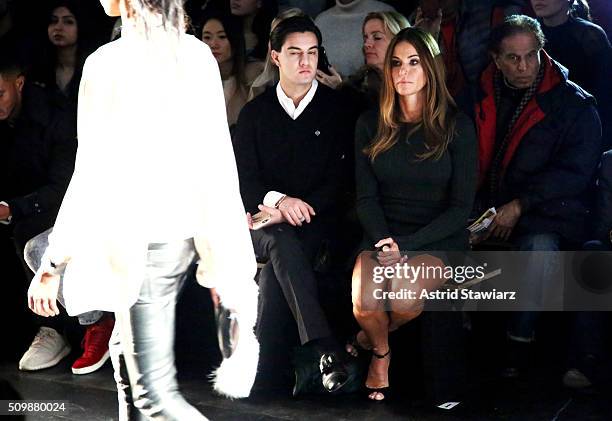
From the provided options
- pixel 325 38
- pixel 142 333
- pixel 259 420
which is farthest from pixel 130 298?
pixel 325 38

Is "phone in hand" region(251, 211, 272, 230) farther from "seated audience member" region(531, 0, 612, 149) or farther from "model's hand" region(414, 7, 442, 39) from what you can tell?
"seated audience member" region(531, 0, 612, 149)

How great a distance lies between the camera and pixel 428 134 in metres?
4.03

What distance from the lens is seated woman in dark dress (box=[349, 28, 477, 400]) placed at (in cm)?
401

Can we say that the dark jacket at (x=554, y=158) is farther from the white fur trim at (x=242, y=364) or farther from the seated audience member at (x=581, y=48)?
the white fur trim at (x=242, y=364)

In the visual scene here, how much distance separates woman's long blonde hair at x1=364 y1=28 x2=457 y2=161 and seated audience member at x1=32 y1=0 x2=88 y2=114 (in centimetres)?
135

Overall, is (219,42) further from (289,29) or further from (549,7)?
(549,7)

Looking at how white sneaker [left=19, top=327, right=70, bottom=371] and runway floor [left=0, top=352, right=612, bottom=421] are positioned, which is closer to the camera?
runway floor [left=0, top=352, right=612, bottom=421]

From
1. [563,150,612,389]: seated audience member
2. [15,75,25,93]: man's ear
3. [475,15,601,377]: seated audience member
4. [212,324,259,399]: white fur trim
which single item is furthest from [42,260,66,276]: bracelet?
[563,150,612,389]: seated audience member

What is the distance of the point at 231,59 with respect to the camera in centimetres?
457

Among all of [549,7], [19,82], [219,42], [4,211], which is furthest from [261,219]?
[549,7]

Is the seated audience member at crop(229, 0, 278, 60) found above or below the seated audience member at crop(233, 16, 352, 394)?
above

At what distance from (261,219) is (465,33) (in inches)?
45.1

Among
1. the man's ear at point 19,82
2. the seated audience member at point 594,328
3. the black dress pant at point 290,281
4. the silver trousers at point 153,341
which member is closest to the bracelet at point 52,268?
the silver trousers at point 153,341

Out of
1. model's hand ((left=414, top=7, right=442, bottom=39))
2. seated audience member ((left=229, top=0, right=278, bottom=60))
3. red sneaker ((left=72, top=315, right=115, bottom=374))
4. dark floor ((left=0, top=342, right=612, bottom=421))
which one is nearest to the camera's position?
dark floor ((left=0, top=342, right=612, bottom=421))
